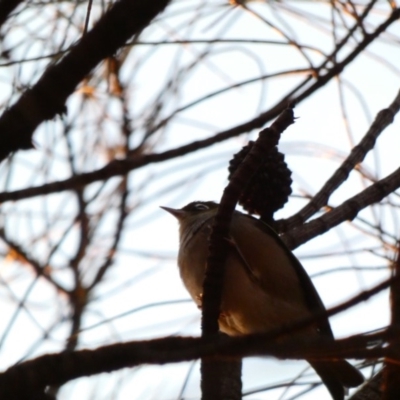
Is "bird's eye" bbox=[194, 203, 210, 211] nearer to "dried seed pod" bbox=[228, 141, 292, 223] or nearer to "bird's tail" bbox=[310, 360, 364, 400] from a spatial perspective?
"dried seed pod" bbox=[228, 141, 292, 223]

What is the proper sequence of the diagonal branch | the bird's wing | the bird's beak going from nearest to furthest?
the diagonal branch → the bird's wing → the bird's beak

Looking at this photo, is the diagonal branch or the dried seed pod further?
the dried seed pod

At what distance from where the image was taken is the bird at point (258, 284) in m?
3.42

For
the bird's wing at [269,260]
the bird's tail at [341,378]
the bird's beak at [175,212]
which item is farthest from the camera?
the bird's beak at [175,212]

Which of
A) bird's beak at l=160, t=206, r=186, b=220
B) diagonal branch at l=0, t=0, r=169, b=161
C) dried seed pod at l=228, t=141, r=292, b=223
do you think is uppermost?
bird's beak at l=160, t=206, r=186, b=220

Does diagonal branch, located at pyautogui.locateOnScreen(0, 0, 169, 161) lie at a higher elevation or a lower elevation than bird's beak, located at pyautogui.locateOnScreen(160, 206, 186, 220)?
lower

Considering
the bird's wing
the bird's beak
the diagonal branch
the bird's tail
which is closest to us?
the diagonal branch

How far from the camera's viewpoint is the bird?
3416mm

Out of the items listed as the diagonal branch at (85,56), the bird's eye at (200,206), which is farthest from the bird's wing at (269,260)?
the diagonal branch at (85,56)

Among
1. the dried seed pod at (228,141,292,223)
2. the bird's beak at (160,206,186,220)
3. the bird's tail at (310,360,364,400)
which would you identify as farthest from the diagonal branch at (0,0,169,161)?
the bird's beak at (160,206,186,220)

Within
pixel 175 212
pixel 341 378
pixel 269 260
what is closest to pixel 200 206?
pixel 175 212

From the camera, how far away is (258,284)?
3525 mm

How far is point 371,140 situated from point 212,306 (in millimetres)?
1419

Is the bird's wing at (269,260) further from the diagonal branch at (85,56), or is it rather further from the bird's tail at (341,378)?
the diagonal branch at (85,56)
